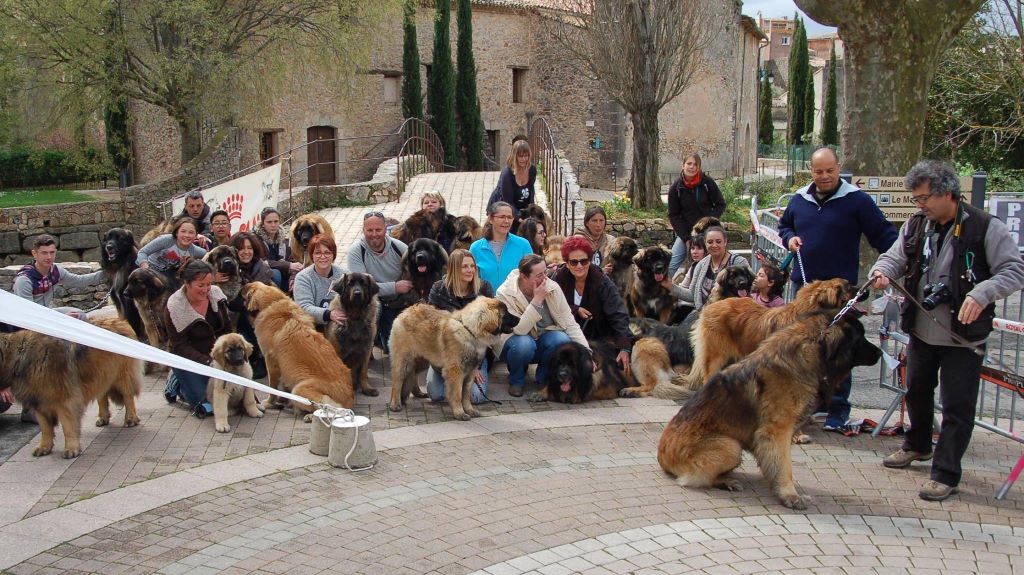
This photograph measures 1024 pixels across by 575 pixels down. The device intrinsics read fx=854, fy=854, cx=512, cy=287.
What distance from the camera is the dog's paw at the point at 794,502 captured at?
5.39 m

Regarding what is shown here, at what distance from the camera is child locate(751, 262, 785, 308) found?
7512 millimetres

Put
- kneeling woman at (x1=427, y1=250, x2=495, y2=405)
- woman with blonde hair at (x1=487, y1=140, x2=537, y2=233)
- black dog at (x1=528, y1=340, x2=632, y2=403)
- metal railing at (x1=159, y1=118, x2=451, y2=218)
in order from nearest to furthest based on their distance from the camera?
black dog at (x1=528, y1=340, x2=632, y2=403), kneeling woman at (x1=427, y1=250, x2=495, y2=405), woman with blonde hair at (x1=487, y1=140, x2=537, y2=233), metal railing at (x1=159, y1=118, x2=451, y2=218)

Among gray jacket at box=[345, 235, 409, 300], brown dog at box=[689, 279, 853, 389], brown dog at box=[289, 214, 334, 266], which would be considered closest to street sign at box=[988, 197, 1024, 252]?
brown dog at box=[689, 279, 853, 389]

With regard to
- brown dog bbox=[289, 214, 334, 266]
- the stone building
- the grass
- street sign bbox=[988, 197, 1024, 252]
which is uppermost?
the stone building

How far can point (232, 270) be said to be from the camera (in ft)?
26.8

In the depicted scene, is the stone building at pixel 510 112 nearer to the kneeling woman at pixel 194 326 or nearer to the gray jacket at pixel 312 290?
the gray jacket at pixel 312 290

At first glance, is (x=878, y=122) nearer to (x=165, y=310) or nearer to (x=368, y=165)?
(x=165, y=310)

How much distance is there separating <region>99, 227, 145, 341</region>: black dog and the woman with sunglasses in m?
4.18

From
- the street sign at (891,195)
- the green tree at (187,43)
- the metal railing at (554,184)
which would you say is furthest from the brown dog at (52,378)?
the green tree at (187,43)

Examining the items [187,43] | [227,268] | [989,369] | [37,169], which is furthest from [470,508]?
[37,169]

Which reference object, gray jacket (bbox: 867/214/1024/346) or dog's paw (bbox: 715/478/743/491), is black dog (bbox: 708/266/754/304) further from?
dog's paw (bbox: 715/478/743/491)

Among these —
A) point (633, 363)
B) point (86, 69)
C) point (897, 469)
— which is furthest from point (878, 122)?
point (86, 69)

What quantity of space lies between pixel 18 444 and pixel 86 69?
16.8 m

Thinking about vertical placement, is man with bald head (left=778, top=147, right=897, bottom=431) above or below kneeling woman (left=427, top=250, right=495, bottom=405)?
above
